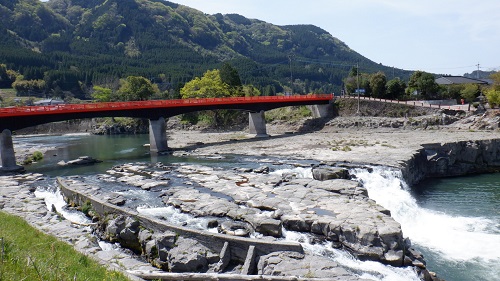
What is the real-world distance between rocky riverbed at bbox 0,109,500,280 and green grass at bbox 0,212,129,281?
2.21 m

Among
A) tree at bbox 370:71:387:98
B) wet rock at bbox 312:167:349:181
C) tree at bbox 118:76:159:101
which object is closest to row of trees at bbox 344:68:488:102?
tree at bbox 370:71:387:98

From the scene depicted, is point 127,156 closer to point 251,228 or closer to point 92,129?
point 251,228

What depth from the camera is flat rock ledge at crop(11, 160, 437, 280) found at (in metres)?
15.8

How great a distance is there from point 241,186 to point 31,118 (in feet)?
96.5

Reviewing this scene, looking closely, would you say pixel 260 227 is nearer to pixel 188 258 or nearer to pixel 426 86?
pixel 188 258

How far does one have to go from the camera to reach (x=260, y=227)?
62.4ft

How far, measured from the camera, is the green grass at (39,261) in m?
8.81

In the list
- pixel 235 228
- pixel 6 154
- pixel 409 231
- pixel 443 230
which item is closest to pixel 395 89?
pixel 443 230

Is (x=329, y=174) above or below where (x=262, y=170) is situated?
above

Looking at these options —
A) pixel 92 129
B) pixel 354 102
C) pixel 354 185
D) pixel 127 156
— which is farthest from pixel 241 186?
pixel 92 129

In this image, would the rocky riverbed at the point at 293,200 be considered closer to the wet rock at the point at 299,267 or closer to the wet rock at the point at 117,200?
the wet rock at the point at 299,267

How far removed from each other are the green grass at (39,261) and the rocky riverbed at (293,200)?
7.25 feet

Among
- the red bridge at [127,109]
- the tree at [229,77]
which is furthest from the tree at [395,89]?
the tree at [229,77]

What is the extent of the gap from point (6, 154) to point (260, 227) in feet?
110
